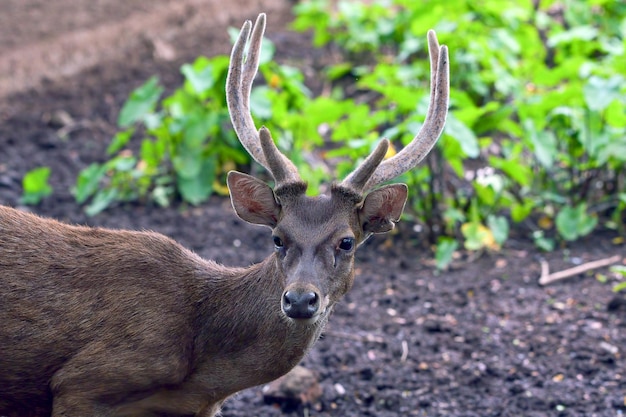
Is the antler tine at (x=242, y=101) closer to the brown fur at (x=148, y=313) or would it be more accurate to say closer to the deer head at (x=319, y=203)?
the deer head at (x=319, y=203)

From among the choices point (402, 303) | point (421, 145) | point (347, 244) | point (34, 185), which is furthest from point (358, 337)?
point (34, 185)

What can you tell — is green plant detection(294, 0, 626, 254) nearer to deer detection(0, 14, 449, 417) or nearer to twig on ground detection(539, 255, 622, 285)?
twig on ground detection(539, 255, 622, 285)

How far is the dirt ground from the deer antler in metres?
1.62

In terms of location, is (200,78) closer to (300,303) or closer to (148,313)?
(148,313)

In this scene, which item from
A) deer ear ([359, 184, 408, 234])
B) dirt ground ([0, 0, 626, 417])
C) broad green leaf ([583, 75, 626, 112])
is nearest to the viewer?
deer ear ([359, 184, 408, 234])

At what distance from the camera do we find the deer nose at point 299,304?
465 cm

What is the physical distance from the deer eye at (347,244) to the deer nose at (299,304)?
0.42m

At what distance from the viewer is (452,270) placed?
7656 mm

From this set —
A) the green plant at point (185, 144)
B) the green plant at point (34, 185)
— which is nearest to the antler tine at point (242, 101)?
the green plant at point (185, 144)

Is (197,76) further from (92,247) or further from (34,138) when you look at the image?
(92,247)

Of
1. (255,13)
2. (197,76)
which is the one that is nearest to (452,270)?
(197,76)

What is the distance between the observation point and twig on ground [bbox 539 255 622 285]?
735cm

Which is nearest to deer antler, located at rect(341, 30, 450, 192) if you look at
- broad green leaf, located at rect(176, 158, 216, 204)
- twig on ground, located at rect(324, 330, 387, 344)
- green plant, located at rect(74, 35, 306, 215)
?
twig on ground, located at rect(324, 330, 387, 344)

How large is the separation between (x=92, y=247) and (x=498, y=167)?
12.2 ft
